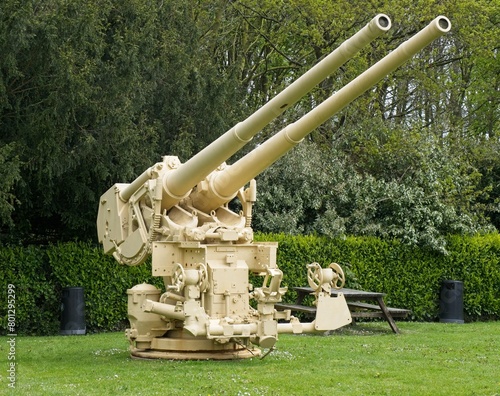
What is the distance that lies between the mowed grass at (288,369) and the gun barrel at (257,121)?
217cm

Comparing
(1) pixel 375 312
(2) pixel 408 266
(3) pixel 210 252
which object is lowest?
(1) pixel 375 312

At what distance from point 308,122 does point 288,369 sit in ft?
9.60

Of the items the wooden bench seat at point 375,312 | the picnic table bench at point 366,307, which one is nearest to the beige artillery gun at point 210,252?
the picnic table bench at point 366,307

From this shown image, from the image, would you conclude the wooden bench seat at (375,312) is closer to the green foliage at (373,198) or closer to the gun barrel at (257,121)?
the green foliage at (373,198)

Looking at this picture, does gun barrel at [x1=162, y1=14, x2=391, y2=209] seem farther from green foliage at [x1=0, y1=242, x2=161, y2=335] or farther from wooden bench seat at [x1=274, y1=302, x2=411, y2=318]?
green foliage at [x1=0, y1=242, x2=161, y2=335]

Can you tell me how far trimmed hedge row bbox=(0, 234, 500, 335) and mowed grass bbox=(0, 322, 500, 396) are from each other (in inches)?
52.2

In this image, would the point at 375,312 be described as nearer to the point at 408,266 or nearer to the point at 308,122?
the point at 408,266

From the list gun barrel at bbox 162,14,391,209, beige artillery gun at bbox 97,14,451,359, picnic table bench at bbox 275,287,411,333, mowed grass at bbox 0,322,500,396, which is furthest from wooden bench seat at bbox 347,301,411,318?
gun barrel at bbox 162,14,391,209

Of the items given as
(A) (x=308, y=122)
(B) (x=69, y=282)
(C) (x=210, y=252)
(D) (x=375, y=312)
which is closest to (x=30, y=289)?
(B) (x=69, y=282)

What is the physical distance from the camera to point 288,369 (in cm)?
1152

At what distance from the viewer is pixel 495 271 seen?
1995 centimetres

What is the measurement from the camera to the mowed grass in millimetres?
10109

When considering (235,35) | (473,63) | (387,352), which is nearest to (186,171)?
(387,352)

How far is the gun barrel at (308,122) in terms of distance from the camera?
9.44 meters
